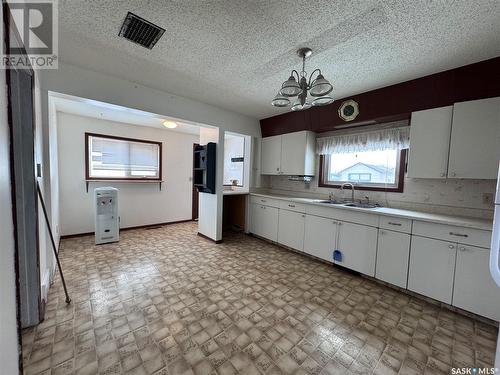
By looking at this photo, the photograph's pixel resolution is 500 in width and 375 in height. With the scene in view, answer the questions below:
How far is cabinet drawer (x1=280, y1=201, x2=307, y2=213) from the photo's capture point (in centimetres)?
320

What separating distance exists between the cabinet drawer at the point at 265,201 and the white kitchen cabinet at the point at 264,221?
0.19ft

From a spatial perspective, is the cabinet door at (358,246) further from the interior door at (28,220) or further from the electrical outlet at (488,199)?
the interior door at (28,220)

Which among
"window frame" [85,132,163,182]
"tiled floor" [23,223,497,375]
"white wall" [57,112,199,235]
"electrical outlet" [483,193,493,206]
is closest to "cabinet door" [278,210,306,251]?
"tiled floor" [23,223,497,375]

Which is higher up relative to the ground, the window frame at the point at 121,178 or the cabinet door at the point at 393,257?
the window frame at the point at 121,178

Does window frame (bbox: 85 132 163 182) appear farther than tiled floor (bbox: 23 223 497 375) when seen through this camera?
Yes

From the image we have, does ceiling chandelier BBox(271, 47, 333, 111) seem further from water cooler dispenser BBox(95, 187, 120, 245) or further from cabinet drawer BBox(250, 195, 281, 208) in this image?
water cooler dispenser BBox(95, 187, 120, 245)

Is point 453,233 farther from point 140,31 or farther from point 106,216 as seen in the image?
point 106,216

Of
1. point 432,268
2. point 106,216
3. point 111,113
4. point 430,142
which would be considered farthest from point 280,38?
point 106,216

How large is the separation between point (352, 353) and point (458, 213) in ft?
6.65

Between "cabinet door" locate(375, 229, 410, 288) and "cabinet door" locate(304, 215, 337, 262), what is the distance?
22.2 inches

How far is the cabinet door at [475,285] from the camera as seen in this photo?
175cm

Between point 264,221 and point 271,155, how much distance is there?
51.4 inches

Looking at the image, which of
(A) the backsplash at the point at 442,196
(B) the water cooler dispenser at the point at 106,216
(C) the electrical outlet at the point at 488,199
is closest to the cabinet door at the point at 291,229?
(A) the backsplash at the point at 442,196

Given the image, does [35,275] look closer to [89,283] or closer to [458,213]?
[89,283]
